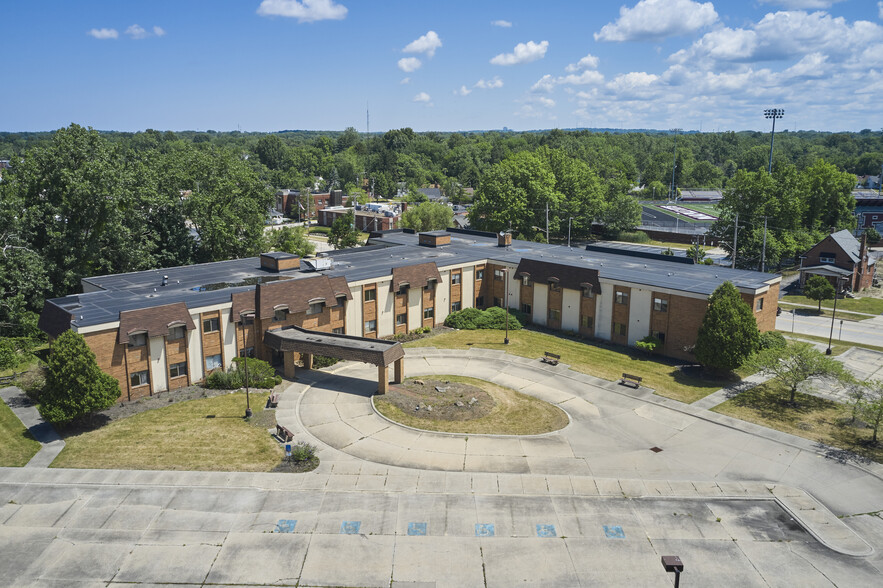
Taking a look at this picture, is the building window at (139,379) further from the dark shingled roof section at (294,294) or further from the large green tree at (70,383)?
the dark shingled roof section at (294,294)

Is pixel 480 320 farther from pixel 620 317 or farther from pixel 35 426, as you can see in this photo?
pixel 35 426

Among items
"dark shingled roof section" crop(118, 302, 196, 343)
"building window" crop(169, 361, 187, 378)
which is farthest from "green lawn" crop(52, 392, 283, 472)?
"dark shingled roof section" crop(118, 302, 196, 343)

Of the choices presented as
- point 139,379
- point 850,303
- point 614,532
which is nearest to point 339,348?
point 139,379

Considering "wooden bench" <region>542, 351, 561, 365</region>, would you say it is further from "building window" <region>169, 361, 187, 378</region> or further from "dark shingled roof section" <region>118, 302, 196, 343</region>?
"building window" <region>169, 361, 187, 378</region>

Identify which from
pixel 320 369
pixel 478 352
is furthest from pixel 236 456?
pixel 478 352

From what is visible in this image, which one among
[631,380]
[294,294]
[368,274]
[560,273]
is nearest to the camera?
[631,380]

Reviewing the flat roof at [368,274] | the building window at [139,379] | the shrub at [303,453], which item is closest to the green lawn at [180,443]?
the shrub at [303,453]
